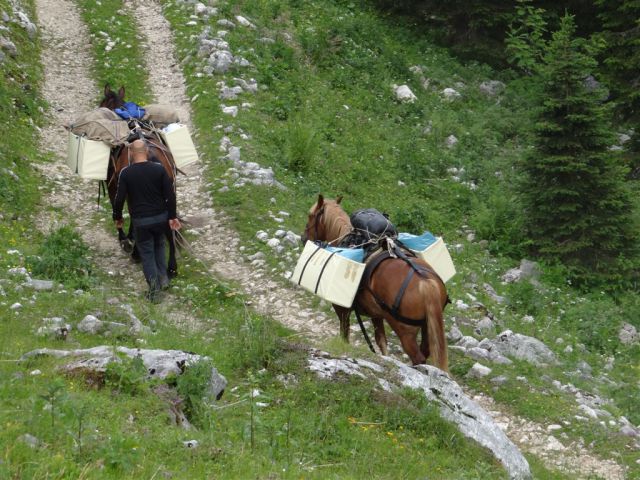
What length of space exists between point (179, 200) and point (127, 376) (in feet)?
Result: 27.7

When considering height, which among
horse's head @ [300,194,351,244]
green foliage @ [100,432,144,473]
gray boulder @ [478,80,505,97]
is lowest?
gray boulder @ [478,80,505,97]

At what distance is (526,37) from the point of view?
23.1 metres

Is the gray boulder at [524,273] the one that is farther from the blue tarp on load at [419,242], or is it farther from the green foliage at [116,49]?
the green foliage at [116,49]

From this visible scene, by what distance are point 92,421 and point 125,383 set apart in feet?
2.50

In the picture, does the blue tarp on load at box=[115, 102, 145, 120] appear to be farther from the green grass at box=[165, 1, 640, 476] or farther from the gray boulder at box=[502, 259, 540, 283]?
the gray boulder at box=[502, 259, 540, 283]

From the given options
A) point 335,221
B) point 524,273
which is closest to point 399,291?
point 335,221

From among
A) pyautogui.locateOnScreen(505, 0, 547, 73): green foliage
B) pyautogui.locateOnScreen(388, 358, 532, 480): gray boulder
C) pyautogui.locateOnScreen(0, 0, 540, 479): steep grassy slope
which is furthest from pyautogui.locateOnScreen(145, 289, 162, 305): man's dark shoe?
pyautogui.locateOnScreen(505, 0, 547, 73): green foliage

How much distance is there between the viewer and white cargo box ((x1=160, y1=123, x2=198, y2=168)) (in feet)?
41.4

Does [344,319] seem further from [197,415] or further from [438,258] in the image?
[197,415]

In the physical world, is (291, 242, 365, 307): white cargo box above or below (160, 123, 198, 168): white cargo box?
above

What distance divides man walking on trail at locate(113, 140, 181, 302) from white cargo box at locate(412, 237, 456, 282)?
385 cm

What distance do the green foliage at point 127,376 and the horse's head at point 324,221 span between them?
4.36 m

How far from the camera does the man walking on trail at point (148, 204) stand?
10.8 m

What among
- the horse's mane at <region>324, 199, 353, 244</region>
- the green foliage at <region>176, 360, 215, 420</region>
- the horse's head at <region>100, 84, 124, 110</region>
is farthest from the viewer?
the horse's head at <region>100, 84, 124, 110</region>
